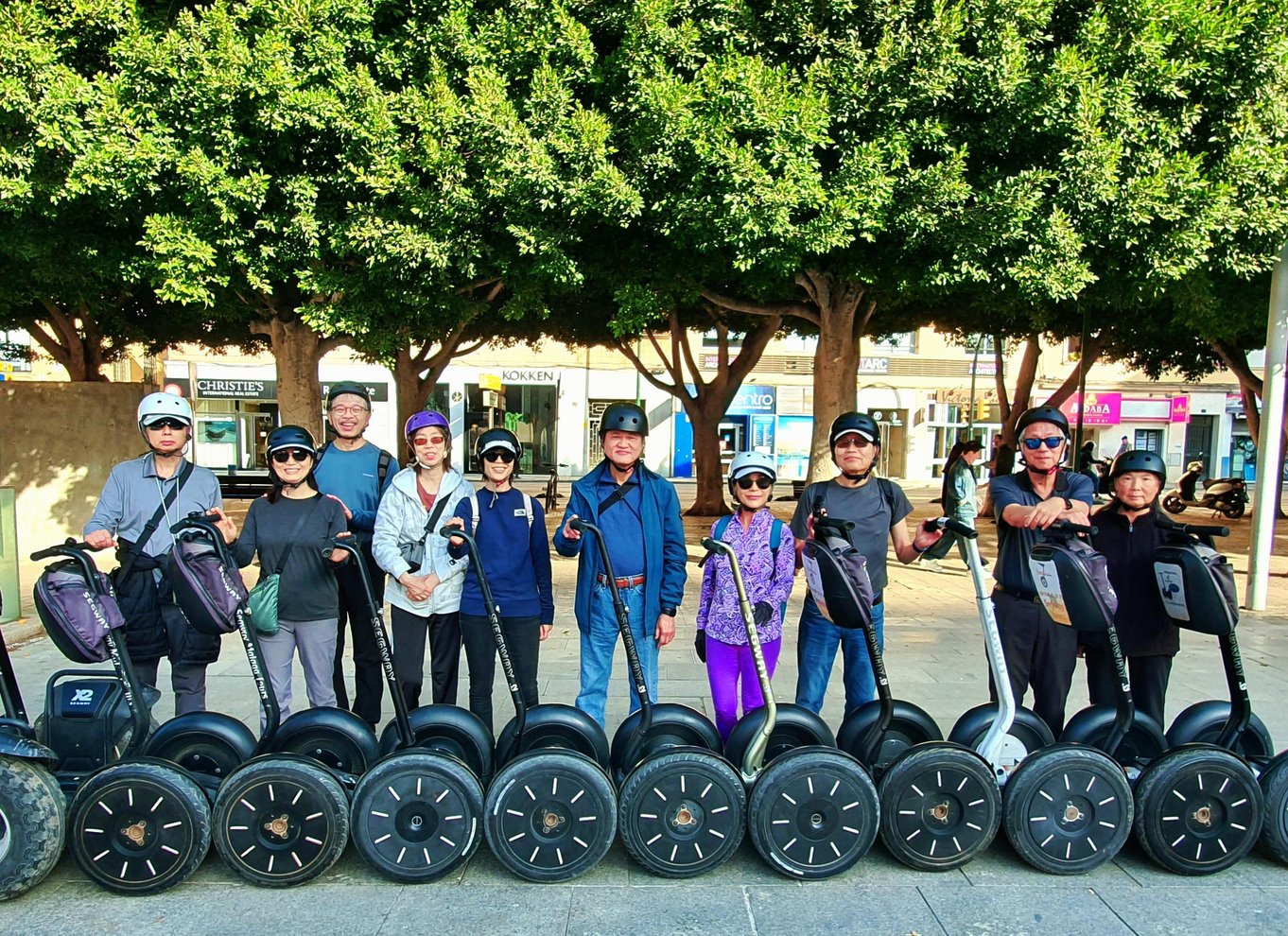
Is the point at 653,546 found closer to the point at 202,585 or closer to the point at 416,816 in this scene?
the point at 416,816

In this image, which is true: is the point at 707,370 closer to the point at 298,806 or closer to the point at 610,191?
the point at 610,191

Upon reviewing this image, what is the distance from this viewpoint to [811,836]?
2990mm

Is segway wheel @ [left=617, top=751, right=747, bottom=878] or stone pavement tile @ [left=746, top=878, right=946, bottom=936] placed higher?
segway wheel @ [left=617, top=751, right=747, bottom=878]

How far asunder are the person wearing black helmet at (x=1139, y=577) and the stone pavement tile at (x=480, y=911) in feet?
7.94

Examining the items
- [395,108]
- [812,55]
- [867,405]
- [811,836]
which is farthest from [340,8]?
[867,405]

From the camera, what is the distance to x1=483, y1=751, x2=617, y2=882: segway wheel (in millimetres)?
2957

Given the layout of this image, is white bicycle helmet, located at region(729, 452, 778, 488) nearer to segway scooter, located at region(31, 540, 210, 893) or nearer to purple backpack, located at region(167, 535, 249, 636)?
purple backpack, located at region(167, 535, 249, 636)

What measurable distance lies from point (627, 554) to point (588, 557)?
0.65 ft

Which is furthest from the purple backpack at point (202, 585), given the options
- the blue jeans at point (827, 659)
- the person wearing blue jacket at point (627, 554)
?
the blue jeans at point (827, 659)

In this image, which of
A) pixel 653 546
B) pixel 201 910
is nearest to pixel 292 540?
pixel 201 910

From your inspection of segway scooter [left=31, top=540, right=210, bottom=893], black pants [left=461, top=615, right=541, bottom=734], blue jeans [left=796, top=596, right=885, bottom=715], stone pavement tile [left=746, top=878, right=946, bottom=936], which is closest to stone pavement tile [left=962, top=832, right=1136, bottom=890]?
stone pavement tile [left=746, top=878, right=946, bottom=936]

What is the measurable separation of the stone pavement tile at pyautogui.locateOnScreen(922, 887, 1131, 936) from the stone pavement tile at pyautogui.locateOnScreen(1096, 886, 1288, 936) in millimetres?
64

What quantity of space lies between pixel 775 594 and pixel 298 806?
80.0 inches

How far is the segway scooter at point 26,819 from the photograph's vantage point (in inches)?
110
